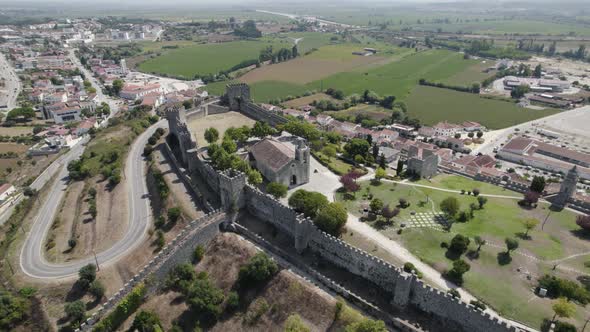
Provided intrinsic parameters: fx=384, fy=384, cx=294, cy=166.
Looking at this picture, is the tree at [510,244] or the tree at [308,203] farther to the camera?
the tree at [308,203]

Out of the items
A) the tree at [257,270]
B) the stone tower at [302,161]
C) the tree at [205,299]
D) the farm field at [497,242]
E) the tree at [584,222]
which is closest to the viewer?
the farm field at [497,242]

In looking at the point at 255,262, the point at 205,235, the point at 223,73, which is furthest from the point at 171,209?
the point at 223,73

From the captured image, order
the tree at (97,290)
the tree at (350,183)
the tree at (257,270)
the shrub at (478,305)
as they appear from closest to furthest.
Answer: the shrub at (478,305) → the tree at (257,270) → the tree at (97,290) → the tree at (350,183)

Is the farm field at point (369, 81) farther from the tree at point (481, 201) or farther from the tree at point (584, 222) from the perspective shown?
the tree at point (584, 222)

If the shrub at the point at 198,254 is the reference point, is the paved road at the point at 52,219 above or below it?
below

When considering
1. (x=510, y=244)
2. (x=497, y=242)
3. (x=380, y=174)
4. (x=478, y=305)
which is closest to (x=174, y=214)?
(x=380, y=174)

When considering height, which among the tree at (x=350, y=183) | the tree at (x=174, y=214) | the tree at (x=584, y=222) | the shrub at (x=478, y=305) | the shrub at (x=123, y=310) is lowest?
the shrub at (x=123, y=310)

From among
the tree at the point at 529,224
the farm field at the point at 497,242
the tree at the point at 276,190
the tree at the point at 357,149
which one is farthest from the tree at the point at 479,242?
the tree at the point at 357,149
